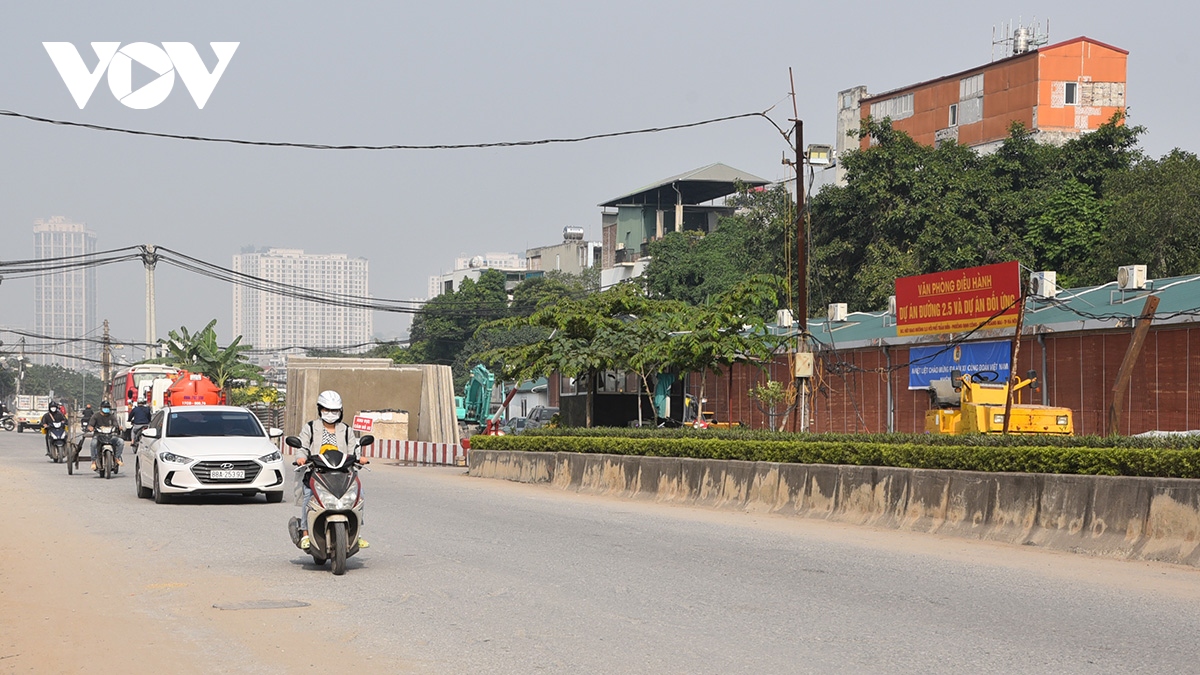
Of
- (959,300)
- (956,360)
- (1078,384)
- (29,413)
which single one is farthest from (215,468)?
(29,413)

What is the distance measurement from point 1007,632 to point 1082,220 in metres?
45.3

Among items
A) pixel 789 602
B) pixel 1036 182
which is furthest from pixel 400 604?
pixel 1036 182

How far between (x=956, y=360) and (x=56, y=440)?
74.1ft

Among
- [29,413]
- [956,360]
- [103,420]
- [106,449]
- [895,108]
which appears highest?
[895,108]

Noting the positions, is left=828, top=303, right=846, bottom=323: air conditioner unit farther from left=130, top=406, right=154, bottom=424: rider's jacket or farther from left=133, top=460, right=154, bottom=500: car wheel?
left=133, top=460, right=154, bottom=500: car wheel

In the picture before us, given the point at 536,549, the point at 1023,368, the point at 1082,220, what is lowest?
the point at 536,549

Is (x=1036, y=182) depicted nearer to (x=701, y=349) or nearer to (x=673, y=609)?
(x=701, y=349)

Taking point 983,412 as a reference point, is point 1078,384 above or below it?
above

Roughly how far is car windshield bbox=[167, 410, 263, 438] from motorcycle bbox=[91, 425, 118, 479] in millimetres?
6757

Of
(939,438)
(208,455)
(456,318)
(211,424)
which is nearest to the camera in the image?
(939,438)

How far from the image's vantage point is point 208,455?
18484 millimetres

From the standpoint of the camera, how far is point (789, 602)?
9344 millimetres

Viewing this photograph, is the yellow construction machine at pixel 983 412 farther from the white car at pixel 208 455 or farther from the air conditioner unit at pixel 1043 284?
the white car at pixel 208 455

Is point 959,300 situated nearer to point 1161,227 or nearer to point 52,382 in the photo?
point 1161,227
